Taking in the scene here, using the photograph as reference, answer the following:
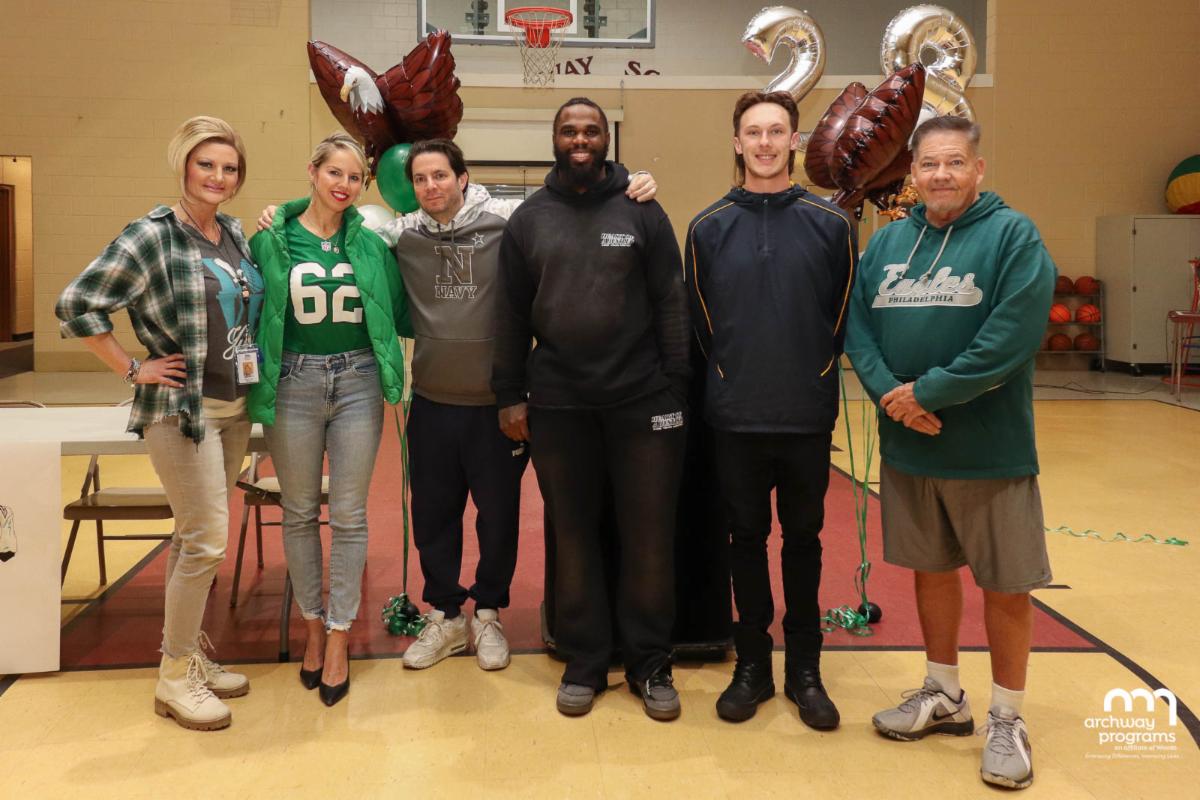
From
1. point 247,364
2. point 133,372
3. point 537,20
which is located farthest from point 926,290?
point 537,20

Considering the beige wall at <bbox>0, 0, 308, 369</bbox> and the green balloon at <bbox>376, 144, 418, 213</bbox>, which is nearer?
the green balloon at <bbox>376, 144, 418, 213</bbox>

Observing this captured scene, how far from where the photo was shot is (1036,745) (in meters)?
2.51

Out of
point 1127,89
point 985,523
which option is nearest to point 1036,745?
point 985,523

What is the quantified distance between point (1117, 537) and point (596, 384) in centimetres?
305

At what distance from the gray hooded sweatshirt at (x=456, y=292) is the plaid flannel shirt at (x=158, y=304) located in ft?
2.10

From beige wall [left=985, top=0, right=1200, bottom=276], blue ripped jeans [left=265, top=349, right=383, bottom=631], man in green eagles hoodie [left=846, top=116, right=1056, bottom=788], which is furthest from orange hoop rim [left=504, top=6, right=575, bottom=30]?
man in green eagles hoodie [left=846, top=116, right=1056, bottom=788]

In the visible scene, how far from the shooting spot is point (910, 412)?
2.35 metres

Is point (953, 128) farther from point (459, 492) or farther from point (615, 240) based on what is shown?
point (459, 492)

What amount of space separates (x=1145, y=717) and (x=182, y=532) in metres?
2.58

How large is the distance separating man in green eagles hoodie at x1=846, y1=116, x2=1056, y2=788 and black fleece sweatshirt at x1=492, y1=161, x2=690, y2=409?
498 millimetres

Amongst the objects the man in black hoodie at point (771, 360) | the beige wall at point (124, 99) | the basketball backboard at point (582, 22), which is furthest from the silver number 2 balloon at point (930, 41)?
the beige wall at point (124, 99)

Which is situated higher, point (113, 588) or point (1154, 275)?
point (1154, 275)

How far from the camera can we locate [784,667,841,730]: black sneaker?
2.57 meters

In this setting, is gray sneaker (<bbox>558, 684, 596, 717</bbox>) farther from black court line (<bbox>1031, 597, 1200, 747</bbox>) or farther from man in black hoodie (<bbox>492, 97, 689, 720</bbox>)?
black court line (<bbox>1031, 597, 1200, 747</bbox>)
